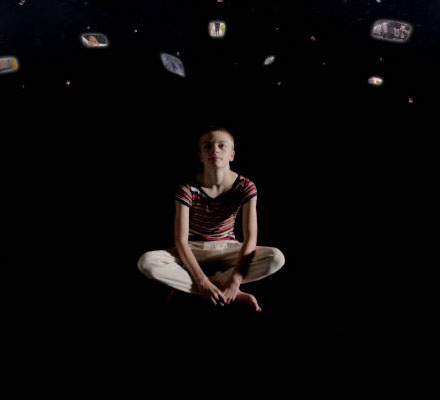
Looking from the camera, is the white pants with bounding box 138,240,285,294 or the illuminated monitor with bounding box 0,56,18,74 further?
the illuminated monitor with bounding box 0,56,18,74

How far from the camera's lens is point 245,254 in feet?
4.17

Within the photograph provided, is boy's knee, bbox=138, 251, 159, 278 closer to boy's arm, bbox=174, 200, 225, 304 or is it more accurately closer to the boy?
the boy

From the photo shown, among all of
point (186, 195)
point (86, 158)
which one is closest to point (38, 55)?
point (86, 158)

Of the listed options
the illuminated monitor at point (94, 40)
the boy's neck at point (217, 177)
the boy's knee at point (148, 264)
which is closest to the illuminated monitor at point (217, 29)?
the illuminated monitor at point (94, 40)

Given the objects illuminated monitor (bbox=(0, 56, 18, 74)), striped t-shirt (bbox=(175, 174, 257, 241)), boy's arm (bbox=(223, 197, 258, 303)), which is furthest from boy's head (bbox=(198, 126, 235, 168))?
illuminated monitor (bbox=(0, 56, 18, 74))

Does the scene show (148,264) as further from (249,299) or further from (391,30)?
(391,30)

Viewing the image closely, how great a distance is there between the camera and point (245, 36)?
1.33 m

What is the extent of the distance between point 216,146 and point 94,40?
0.79 metres

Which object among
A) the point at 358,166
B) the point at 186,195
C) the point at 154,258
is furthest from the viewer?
the point at 358,166

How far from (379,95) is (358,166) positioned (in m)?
0.38

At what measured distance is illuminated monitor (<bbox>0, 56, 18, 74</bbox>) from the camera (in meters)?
1.34

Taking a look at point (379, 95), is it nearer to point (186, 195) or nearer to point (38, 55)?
point (186, 195)

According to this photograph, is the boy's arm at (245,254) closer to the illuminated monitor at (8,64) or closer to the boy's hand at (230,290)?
the boy's hand at (230,290)

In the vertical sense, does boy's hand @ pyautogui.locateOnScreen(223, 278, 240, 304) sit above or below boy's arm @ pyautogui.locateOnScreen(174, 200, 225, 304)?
below
